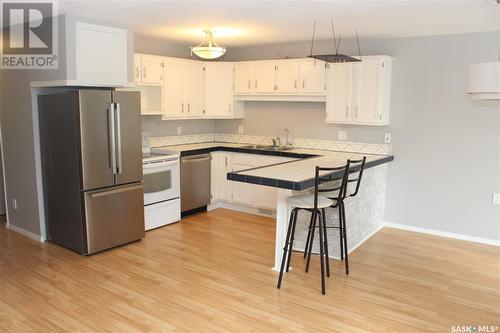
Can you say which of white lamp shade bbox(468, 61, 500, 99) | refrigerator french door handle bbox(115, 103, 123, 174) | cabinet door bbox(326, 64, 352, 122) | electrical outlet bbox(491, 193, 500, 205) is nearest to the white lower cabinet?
cabinet door bbox(326, 64, 352, 122)

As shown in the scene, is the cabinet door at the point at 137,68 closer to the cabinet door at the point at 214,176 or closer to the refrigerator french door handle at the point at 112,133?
the refrigerator french door handle at the point at 112,133

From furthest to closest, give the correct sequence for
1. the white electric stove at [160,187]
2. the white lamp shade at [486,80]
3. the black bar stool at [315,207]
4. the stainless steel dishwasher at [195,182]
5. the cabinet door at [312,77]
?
the stainless steel dishwasher at [195,182], the cabinet door at [312,77], the white electric stove at [160,187], the black bar stool at [315,207], the white lamp shade at [486,80]

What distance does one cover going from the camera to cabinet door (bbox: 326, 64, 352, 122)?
5.03 metres

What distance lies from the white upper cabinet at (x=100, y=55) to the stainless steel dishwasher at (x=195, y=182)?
1.46 m

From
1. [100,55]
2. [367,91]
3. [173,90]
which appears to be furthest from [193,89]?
[367,91]

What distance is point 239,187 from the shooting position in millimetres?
5848

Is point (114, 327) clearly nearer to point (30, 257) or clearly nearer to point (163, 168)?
point (30, 257)

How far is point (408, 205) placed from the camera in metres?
5.12

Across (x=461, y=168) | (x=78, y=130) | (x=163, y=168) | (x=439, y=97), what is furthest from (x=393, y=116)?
(x=78, y=130)

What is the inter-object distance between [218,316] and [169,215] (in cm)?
237

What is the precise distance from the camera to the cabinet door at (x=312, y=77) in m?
5.22

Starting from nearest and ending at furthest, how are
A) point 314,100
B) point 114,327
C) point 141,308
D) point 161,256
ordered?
point 114,327, point 141,308, point 161,256, point 314,100

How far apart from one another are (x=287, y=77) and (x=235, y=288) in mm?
3041

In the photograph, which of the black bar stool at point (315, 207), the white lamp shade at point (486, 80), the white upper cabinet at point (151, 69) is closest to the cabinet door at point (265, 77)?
the white upper cabinet at point (151, 69)
